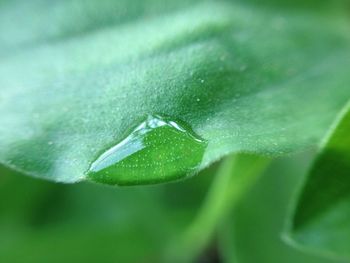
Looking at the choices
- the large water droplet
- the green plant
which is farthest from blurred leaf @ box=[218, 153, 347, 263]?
the large water droplet

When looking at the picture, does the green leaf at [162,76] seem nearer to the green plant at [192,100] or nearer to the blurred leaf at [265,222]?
the green plant at [192,100]

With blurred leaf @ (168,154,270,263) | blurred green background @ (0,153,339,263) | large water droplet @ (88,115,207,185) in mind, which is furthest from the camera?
blurred green background @ (0,153,339,263)

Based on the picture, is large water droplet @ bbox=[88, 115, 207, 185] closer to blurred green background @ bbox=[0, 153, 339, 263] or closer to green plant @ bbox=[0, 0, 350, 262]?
green plant @ bbox=[0, 0, 350, 262]

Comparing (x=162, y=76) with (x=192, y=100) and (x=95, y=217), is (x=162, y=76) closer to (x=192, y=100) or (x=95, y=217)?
(x=192, y=100)

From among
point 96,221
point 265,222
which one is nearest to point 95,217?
point 96,221

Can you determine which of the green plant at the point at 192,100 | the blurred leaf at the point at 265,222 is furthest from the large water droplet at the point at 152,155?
the blurred leaf at the point at 265,222

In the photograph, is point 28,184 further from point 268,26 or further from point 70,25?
point 268,26
